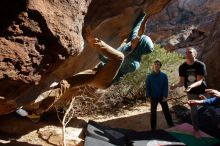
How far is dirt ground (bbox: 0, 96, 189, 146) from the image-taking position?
325 inches

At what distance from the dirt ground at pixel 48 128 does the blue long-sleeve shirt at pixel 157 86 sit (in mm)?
1161

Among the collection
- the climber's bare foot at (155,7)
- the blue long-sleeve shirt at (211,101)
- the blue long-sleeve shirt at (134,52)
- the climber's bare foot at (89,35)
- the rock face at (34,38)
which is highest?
the climber's bare foot at (155,7)

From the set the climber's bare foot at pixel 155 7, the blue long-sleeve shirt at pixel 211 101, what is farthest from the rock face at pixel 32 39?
the climber's bare foot at pixel 155 7

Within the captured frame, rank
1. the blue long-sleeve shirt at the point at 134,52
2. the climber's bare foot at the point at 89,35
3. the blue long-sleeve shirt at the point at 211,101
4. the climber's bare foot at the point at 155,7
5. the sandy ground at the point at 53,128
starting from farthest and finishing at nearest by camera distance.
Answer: the climber's bare foot at the point at 155,7 < the sandy ground at the point at 53,128 < the blue long-sleeve shirt at the point at 134,52 < the blue long-sleeve shirt at the point at 211,101 < the climber's bare foot at the point at 89,35

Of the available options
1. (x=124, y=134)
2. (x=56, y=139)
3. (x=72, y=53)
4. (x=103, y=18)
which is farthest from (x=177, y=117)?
(x=72, y=53)

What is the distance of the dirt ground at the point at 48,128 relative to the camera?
825 centimetres

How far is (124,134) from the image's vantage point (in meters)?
7.77

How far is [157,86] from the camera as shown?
8.27m

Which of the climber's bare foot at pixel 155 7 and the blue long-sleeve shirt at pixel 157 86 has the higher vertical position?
the climber's bare foot at pixel 155 7

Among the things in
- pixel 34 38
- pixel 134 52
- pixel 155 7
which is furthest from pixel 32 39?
pixel 155 7

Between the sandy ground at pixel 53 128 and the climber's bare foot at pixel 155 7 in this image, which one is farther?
the climber's bare foot at pixel 155 7

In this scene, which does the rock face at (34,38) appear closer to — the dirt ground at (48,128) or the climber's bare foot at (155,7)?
the dirt ground at (48,128)

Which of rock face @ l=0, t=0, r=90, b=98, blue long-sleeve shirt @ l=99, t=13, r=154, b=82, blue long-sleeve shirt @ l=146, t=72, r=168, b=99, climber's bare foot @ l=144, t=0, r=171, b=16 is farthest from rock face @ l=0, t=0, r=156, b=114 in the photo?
climber's bare foot @ l=144, t=0, r=171, b=16

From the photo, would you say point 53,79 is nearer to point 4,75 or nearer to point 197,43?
point 4,75
